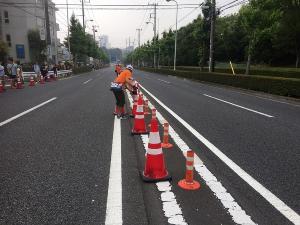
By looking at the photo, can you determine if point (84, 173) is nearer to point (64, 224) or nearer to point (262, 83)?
point (64, 224)

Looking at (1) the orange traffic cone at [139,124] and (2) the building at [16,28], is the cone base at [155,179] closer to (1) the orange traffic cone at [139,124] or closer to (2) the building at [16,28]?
(1) the orange traffic cone at [139,124]

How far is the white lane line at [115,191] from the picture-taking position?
3.47 m

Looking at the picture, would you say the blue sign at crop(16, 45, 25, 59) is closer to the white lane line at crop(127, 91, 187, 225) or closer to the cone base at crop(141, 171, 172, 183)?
the cone base at crop(141, 171, 172, 183)

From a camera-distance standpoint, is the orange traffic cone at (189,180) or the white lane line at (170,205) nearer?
the white lane line at (170,205)

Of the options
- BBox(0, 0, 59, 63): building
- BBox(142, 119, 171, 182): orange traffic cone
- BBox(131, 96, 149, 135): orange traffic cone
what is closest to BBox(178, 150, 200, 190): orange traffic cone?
BBox(142, 119, 171, 182): orange traffic cone

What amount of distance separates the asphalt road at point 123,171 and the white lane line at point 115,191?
0.02 m

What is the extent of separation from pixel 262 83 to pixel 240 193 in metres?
15.9

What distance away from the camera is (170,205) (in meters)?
3.76

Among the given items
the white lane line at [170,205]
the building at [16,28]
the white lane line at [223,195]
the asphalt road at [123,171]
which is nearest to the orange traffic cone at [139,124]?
the asphalt road at [123,171]

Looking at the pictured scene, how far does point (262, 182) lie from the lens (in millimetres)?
4523

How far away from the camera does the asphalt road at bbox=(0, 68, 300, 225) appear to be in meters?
3.58

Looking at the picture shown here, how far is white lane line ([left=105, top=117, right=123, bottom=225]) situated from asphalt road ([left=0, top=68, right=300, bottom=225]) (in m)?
0.02

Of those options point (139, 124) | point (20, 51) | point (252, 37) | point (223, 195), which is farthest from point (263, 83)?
point (20, 51)

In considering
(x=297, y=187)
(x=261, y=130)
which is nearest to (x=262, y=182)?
(x=297, y=187)
